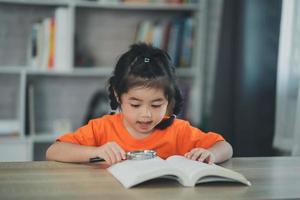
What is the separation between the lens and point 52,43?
3.28m

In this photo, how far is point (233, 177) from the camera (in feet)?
4.08

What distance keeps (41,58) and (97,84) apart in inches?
18.1

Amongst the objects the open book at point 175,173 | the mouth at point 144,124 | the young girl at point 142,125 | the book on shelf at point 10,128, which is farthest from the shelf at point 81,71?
the open book at point 175,173

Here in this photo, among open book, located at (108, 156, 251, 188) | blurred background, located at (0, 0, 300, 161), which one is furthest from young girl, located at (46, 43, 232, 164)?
blurred background, located at (0, 0, 300, 161)

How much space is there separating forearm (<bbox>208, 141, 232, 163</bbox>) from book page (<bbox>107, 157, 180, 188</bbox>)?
10.6 inches

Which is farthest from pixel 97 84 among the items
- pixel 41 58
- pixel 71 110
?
pixel 41 58

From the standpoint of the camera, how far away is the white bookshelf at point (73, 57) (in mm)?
3377

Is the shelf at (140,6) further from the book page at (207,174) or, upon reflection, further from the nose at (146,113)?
the book page at (207,174)

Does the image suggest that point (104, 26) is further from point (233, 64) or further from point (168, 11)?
point (233, 64)

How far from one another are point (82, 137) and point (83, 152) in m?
0.20

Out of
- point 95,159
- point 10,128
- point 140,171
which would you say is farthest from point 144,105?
point 10,128

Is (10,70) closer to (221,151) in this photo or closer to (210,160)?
(221,151)

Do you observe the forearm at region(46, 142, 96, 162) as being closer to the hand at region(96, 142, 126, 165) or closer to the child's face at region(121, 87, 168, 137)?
the hand at region(96, 142, 126, 165)

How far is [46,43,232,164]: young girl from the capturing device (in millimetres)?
1515
